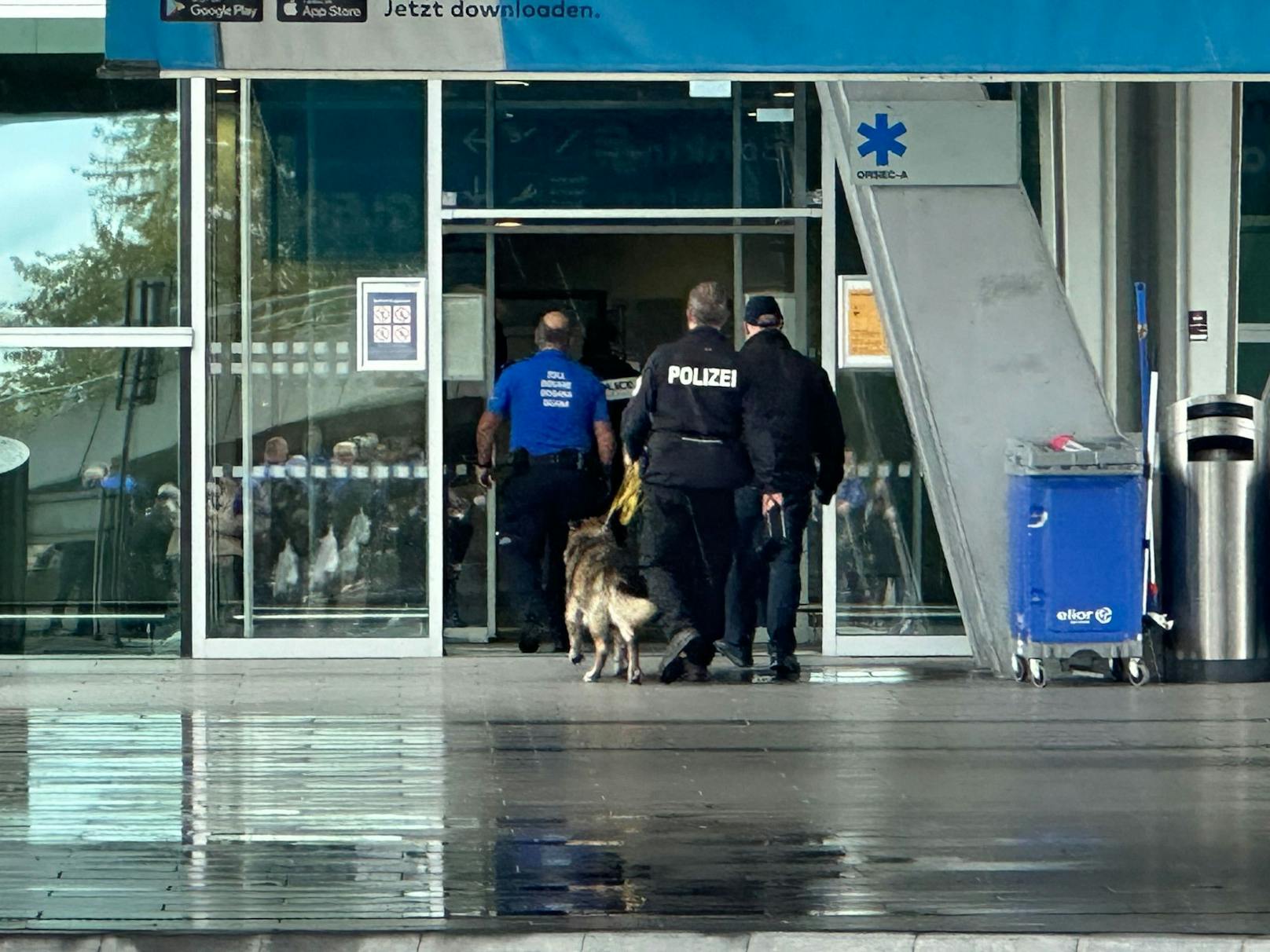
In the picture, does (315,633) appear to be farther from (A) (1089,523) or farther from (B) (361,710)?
(A) (1089,523)

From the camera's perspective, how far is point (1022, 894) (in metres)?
6.83

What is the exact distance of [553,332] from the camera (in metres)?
13.5

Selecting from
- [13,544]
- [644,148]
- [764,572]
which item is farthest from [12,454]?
[764,572]

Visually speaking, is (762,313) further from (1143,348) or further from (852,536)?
(1143,348)

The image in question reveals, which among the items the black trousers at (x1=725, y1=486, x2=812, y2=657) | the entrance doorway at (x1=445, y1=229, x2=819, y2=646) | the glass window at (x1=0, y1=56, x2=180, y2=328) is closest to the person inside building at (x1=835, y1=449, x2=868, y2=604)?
the entrance doorway at (x1=445, y1=229, x2=819, y2=646)

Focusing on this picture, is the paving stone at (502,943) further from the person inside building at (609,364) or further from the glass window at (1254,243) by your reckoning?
the glass window at (1254,243)

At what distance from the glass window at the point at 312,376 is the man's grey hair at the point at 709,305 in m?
2.15

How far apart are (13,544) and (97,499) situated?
56cm

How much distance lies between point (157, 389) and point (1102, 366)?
538 centimetres

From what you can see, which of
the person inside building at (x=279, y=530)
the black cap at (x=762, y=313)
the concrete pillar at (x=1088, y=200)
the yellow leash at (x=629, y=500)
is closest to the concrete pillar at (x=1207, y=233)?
the concrete pillar at (x=1088, y=200)

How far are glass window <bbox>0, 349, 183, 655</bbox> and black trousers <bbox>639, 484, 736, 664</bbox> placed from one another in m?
3.18

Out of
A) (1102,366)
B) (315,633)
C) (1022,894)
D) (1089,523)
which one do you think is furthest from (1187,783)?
(315,633)

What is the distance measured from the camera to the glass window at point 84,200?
13.8 meters

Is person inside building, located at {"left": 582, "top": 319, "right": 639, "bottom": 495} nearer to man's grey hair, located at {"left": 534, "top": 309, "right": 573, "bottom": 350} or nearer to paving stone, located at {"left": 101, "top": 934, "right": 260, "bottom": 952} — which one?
man's grey hair, located at {"left": 534, "top": 309, "right": 573, "bottom": 350}
